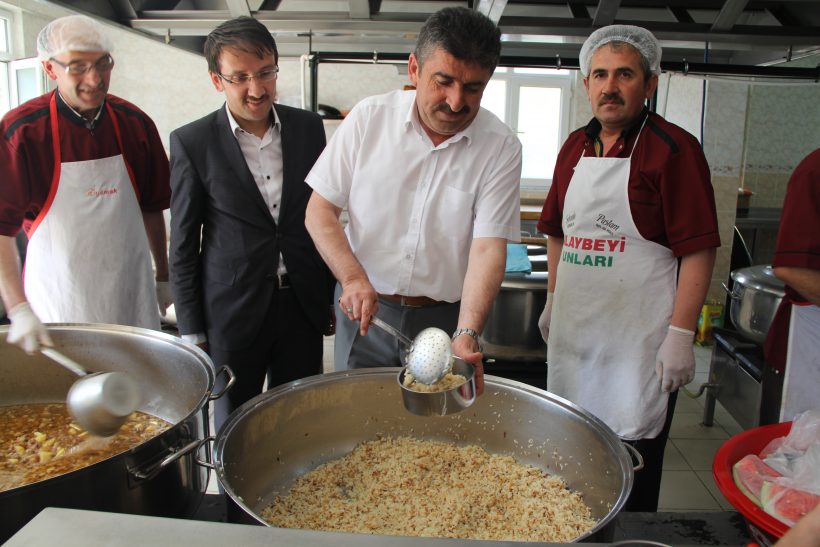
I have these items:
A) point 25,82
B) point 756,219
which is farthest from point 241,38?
point 25,82

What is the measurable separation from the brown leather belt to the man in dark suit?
1.10 ft

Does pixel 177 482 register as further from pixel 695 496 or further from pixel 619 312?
pixel 695 496

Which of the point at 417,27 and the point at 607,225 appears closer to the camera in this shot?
the point at 607,225

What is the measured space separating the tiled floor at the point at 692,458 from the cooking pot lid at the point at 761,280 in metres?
0.86

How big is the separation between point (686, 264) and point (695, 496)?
1383 millimetres

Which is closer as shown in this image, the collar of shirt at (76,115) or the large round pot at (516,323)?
the collar of shirt at (76,115)

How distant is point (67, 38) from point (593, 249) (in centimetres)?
165

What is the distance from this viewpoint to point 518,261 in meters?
2.76

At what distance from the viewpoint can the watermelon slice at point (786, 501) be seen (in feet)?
3.09

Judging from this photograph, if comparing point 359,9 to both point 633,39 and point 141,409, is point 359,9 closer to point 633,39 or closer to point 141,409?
point 633,39

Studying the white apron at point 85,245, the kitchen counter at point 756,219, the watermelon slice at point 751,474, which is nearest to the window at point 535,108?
the kitchen counter at point 756,219

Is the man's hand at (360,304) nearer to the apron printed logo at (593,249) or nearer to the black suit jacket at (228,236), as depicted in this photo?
the black suit jacket at (228,236)

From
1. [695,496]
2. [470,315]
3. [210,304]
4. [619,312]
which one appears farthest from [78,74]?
[695,496]

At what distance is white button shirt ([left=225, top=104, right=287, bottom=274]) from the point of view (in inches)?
70.9
